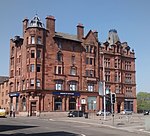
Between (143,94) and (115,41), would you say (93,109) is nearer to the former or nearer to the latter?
(115,41)

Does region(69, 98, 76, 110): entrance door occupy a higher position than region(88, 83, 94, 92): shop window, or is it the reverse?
region(88, 83, 94, 92): shop window

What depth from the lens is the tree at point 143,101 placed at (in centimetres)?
12882

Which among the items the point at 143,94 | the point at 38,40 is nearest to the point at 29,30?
the point at 38,40

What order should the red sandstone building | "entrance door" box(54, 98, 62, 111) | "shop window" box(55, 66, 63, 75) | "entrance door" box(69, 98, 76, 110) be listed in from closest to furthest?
the red sandstone building
"entrance door" box(54, 98, 62, 111)
"shop window" box(55, 66, 63, 75)
"entrance door" box(69, 98, 76, 110)

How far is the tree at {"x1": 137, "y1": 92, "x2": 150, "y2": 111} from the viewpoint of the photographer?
129 metres

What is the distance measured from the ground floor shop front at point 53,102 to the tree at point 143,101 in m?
57.8

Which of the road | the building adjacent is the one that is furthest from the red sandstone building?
the road

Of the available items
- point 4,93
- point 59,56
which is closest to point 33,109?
point 59,56

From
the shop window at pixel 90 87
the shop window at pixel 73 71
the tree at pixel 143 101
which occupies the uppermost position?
the shop window at pixel 73 71

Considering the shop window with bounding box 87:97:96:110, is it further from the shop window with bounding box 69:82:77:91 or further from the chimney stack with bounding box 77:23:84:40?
the chimney stack with bounding box 77:23:84:40

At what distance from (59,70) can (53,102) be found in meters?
8.15

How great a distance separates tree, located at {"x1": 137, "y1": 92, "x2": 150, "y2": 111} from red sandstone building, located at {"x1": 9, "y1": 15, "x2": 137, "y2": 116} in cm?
4872

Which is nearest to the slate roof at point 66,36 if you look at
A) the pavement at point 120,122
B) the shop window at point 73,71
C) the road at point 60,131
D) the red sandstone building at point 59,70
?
the red sandstone building at point 59,70

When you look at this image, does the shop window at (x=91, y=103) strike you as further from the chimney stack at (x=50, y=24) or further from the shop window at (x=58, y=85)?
the chimney stack at (x=50, y=24)
